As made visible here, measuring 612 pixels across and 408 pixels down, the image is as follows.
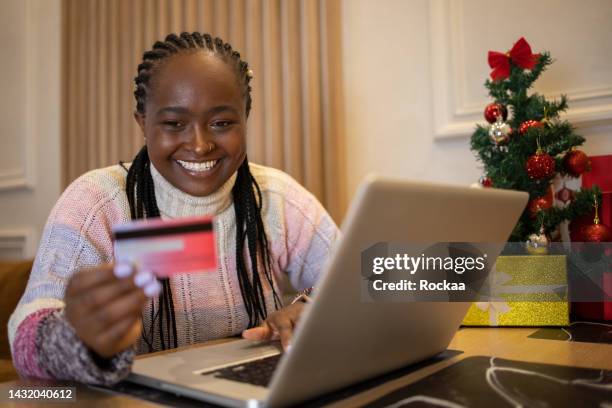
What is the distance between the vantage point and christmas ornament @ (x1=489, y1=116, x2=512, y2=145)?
1.08 m

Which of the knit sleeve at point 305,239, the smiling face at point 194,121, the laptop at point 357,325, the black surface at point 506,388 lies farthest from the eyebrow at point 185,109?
the black surface at point 506,388

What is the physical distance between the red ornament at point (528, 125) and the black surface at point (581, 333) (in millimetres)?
380

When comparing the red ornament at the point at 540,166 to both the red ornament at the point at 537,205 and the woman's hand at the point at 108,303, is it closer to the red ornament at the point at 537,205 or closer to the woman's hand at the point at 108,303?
the red ornament at the point at 537,205

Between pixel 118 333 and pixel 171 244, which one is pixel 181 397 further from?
pixel 171 244

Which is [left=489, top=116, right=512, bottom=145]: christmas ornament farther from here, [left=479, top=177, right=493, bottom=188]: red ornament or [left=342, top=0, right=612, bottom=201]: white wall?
[left=342, top=0, right=612, bottom=201]: white wall

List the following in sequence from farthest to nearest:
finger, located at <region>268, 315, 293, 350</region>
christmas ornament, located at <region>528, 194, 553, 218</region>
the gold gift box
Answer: christmas ornament, located at <region>528, 194, 553, 218</region>
the gold gift box
finger, located at <region>268, 315, 293, 350</region>

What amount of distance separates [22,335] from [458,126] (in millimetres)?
1083

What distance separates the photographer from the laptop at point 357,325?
41 centimetres

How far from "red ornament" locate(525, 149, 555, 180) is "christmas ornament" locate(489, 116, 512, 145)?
2.9 inches

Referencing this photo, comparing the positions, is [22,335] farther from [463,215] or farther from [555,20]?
[555,20]

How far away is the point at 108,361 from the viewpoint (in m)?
0.52

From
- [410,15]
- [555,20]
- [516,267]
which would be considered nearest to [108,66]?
[410,15]

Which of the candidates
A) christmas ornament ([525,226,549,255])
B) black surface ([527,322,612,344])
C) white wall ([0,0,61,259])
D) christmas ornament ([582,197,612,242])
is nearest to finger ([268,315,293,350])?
black surface ([527,322,612,344])

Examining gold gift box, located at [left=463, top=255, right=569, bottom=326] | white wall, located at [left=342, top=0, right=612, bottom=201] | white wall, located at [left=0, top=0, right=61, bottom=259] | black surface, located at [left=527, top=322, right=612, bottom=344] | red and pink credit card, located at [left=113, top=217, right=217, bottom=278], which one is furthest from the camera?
white wall, located at [left=0, top=0, right=61, bottom=259]
